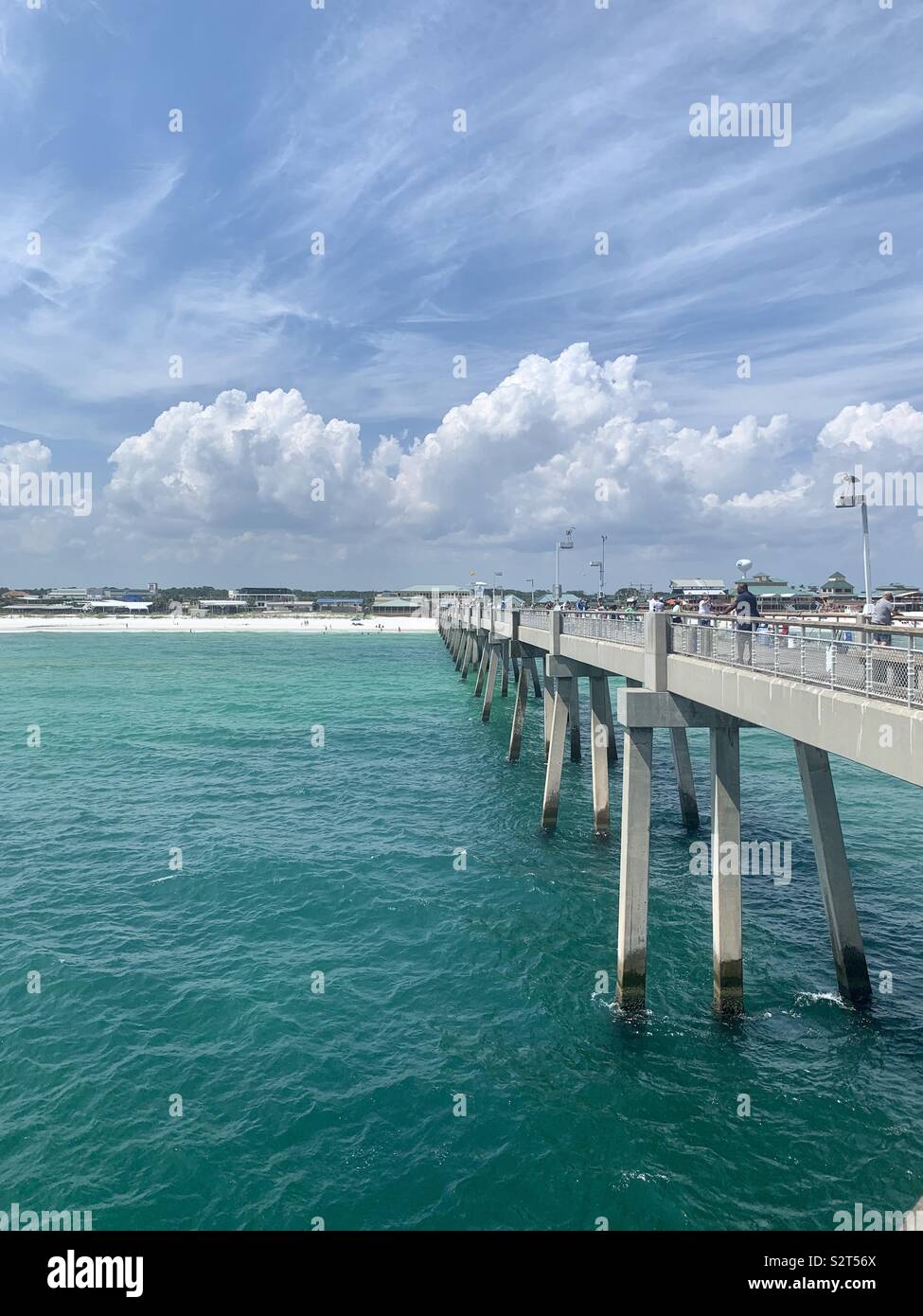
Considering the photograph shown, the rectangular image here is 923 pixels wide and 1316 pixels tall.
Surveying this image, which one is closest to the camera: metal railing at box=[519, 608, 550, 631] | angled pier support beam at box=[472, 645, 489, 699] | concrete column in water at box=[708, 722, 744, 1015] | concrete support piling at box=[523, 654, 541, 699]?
concrete column in water at box=[708, 722, 744, 1015]

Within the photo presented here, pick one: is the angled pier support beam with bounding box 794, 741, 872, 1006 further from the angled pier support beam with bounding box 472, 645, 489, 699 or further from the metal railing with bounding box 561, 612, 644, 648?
the angled pier support beam with bounding box 472, 645, 489, 699

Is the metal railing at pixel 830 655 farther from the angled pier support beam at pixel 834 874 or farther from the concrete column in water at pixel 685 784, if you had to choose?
the concrete column in water at pixel 685 784

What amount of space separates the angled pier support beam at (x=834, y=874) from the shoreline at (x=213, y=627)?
487 feet

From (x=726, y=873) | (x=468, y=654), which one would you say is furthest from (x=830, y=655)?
(x=468, y=654)

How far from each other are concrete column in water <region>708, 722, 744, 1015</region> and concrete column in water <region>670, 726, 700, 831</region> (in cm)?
1011

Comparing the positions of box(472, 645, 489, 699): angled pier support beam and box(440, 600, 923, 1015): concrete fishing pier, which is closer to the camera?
box(440, 600, 923, 1015): concrete fishing pier

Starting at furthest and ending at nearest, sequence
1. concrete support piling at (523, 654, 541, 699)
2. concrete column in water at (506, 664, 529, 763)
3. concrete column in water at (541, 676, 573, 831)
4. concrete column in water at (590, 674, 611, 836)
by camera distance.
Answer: concrete support piling at (523, 654, 541, 699), concrete column in water at (506, 664, 529, 763), concrete column in water at (541, 676, 573, 831), concrete column in water at (590, 674, 611, 836)

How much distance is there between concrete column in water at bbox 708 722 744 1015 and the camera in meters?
12.2

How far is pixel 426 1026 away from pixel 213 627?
179673mm

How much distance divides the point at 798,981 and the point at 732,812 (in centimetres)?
396

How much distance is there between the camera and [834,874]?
12219 mm

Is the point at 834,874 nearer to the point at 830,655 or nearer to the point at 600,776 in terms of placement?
the point at 830,655

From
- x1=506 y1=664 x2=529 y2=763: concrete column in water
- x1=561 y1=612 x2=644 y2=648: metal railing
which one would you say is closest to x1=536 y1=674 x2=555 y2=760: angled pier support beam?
x1=561 y1=612 x2=644 y2=648: metal railing

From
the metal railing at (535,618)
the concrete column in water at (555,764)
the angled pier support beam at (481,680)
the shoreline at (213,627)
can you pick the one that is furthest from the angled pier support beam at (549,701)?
the shoreline at (213,627)
